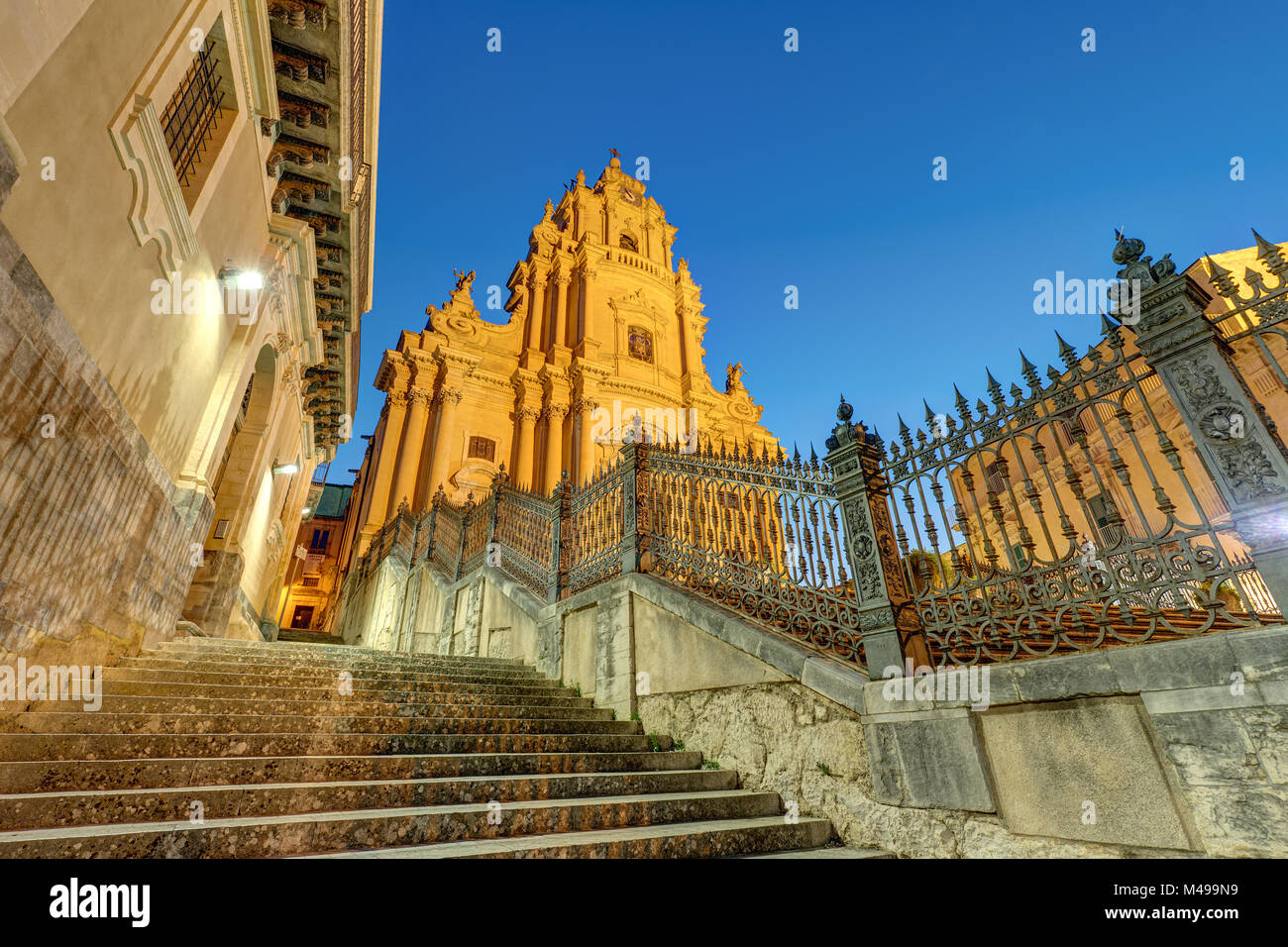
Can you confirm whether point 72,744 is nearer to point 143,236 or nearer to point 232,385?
point 143,236

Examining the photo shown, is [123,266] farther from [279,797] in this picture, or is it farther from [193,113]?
[279,797]

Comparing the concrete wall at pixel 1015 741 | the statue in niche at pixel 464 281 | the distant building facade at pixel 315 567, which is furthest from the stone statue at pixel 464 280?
the concrete wall at pixel 1015 741

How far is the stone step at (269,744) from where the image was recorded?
3381 millimetres

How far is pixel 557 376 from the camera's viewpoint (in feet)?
87.4

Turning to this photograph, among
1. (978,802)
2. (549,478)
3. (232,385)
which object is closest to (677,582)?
(978,802)

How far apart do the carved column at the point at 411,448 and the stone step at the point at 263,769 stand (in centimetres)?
1905

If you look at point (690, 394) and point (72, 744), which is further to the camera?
point (690, 394)

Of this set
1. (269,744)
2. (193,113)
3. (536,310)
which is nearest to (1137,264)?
(269,744)

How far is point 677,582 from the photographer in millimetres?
6285

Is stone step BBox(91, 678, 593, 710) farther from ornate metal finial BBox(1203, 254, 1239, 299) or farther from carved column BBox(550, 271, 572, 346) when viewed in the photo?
carved column BBox(550, 271, 572, 346)
